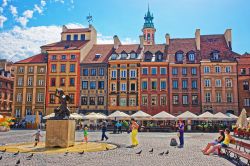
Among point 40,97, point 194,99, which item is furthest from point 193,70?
point 40,97

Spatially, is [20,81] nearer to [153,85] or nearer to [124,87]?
[124,87]

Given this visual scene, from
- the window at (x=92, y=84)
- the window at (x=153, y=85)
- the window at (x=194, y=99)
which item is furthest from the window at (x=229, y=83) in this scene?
the window at (x=92, y=84)

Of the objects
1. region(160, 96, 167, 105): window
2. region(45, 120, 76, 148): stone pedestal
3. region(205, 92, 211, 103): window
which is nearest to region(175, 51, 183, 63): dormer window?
region(160, 96, 167, 105): window

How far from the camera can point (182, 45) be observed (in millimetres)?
49438

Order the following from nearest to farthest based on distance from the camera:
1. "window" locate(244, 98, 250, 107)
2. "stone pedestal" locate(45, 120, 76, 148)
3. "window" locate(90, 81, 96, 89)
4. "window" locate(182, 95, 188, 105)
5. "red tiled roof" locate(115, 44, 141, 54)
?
"stone pedestal" locate(45, 120, 76, 148), "window" locate(244, 98, 250, 107), "window" locate(182, 95, 188, 105), "window" locate(90, 81, 96, 89), "red tiled roof" locate(115, 44, 141, 54)

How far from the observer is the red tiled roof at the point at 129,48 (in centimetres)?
4862

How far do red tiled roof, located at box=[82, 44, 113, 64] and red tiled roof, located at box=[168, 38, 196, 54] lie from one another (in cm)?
1072

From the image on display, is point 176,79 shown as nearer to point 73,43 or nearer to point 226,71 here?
point 226,71

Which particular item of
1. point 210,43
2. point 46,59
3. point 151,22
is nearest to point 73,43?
point 46,59

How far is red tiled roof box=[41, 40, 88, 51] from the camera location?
49.2 meters

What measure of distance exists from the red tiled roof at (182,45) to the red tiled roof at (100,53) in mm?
10721

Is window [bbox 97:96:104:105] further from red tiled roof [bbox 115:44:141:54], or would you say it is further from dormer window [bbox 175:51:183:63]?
dormer window [bbox 175:51:183:63]

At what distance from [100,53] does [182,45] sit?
567 inches

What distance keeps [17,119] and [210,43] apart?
35479 millimetres
